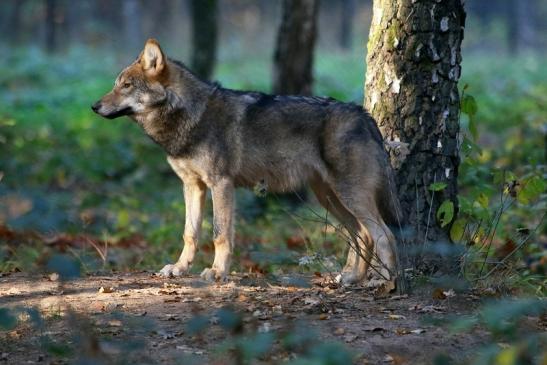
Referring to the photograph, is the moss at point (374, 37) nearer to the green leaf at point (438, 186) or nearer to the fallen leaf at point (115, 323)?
the green leaf at point (438, 186)

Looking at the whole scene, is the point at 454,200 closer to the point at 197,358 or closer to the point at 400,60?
the point at 400,60

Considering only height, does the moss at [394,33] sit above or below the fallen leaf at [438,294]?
above

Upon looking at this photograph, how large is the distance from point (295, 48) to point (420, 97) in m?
5.64

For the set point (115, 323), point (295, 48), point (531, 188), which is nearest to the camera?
point (115, 323)

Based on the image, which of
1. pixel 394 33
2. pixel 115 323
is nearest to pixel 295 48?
pixel 394 33

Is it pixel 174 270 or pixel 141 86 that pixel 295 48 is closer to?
pixel 141 86

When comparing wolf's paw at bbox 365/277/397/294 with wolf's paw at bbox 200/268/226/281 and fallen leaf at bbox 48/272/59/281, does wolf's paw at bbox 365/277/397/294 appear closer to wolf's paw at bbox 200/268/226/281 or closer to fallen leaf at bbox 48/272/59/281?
wolf's paw at bbox 200/268/226/281

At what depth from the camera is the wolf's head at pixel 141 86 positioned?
7191mm

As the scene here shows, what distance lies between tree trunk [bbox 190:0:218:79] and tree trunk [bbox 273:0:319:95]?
4469 millimetres

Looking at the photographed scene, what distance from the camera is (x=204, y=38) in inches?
663

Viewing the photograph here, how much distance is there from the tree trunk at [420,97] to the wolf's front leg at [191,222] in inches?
65.6

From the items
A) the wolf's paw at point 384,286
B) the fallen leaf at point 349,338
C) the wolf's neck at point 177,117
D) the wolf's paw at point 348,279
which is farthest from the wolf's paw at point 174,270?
the fallen leaf at point 349,338

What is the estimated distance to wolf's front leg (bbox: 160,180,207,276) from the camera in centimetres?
731

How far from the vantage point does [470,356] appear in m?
5.01
